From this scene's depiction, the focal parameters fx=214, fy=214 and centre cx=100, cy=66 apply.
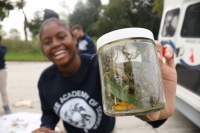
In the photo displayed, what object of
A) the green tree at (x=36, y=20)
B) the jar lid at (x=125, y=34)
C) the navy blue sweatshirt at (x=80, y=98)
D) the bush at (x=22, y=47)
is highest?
the green tree at (x=36, y=20)

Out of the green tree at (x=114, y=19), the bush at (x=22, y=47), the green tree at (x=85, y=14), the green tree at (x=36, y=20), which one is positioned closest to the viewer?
the green tree at (x=36, y=20)

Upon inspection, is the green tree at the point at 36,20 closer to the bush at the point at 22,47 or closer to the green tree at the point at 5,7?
the green tree at the point at 5,7

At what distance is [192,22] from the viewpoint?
3002 millimetres

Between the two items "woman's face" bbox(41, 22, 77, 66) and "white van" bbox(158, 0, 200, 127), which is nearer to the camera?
"woman's face" bbox(41, 22, 77, 66)

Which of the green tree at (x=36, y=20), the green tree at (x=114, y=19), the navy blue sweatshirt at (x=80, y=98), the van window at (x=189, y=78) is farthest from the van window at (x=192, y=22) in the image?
the green tree at (x=114, y=19)

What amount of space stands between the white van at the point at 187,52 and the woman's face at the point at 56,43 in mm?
1792

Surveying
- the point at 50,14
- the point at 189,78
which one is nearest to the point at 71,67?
the point at 50,14

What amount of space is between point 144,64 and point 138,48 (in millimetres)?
61

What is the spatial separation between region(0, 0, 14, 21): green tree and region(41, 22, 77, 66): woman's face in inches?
27.5

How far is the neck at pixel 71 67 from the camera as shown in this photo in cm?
149

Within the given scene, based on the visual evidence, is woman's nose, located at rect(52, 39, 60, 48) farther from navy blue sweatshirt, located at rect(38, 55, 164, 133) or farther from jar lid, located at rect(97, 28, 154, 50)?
jar lid, located at rect(97, 28, 154, 50)

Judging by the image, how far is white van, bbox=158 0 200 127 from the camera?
105 inches

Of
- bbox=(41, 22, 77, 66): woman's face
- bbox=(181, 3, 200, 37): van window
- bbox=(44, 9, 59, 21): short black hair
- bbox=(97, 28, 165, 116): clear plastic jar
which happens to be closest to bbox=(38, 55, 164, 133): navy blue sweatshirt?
bbox=(41, 22, 77, 66): woman's face

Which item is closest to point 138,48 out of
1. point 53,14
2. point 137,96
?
point 137,96
